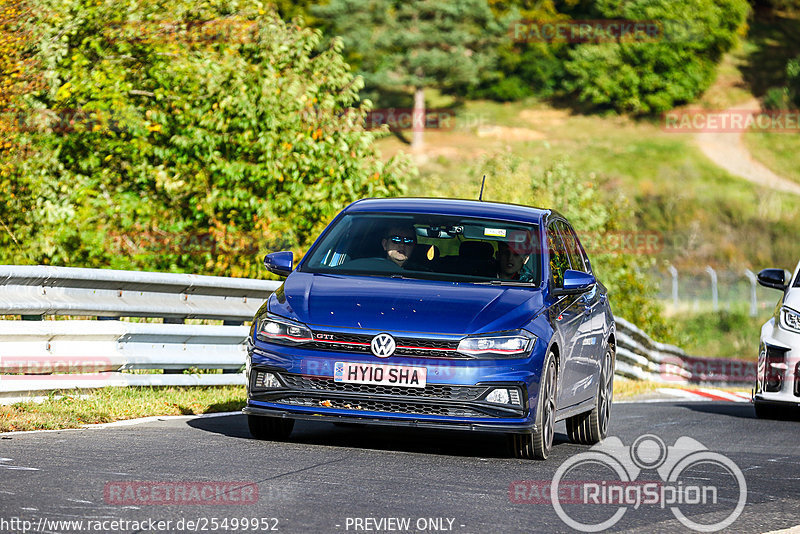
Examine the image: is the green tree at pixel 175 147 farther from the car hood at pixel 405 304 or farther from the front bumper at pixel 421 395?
the front bumper at pixel 421 395

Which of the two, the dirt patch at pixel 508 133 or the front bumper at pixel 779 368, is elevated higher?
the dirt patch at pixel 508 133

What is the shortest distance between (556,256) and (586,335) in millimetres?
613

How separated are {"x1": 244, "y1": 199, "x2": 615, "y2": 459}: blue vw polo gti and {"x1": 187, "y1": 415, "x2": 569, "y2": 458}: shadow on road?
0.36 m

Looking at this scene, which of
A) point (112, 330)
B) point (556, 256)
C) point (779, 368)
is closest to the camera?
point (556, 256)

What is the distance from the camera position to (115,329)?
10312mm

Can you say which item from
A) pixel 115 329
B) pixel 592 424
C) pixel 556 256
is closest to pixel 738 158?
pixel 592 424

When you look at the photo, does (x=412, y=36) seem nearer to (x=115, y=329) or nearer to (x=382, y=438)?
(x=115, y=329)

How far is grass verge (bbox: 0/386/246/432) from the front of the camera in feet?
29.3

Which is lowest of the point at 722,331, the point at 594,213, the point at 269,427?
the point at 722,331

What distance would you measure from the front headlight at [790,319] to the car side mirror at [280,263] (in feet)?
20.6

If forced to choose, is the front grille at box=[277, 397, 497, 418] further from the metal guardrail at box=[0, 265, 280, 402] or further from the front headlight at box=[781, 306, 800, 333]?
the front headlight at box=[781, 306, 800, 333]

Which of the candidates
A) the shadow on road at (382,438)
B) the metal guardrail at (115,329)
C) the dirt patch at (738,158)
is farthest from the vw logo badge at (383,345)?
the dirt patch at (738,158)

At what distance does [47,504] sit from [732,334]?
152 ft

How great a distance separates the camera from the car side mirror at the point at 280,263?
30.3ft
